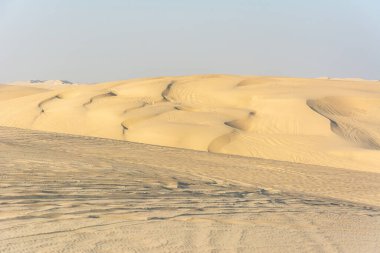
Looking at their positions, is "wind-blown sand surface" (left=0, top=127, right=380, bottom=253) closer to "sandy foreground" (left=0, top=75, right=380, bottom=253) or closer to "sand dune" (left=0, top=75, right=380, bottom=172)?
"sandy foreground" (left=0, top=75, right=380, bottom=253)

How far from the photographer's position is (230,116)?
1659 centimetres

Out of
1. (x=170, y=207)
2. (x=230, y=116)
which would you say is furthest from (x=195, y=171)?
(x=230, y=116)

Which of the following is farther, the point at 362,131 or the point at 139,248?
the point at 362,131

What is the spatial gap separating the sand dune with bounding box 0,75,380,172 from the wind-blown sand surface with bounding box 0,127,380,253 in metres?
3.47

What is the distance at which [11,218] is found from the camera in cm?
431

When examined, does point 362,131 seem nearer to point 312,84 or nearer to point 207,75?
point 312,84

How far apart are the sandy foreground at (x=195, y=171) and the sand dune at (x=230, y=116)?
0.05m

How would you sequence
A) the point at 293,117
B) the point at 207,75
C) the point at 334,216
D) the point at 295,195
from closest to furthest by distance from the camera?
the point at 334,216, the point at 295,195, the point at 293,117, the point at 207,75

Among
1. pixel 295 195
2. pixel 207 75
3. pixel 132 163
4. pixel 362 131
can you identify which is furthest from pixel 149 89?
pixel 295 195

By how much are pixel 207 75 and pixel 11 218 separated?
23.4m

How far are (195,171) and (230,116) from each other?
25.1 ft

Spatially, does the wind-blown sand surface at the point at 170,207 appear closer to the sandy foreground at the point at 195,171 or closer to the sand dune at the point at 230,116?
the sandy foreground at the point at 195,171

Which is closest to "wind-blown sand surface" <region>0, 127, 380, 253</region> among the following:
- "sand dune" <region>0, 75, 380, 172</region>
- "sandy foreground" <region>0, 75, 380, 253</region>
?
"sandy foreground" <region>0, 75, 380, 253</region>

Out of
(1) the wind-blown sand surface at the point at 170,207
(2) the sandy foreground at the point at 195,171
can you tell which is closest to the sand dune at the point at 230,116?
(2) the sandy foreground at the point at 195,171
